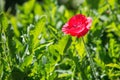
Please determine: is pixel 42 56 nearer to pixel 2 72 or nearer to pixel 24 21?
pixel 2 72

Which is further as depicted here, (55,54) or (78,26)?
(55,54)

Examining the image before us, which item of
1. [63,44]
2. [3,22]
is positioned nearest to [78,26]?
[63,44]

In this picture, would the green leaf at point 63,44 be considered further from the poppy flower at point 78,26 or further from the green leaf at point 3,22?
the green leaf at point 3,22

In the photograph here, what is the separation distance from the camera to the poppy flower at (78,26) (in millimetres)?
1409

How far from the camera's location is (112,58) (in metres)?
1.63

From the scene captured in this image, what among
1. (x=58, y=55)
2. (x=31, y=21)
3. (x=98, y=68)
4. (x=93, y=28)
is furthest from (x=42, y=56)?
(x=31, y=21)

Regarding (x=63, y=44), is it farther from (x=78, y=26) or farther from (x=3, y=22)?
(x=3, y=22)

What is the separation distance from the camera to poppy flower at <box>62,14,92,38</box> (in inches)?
55.5

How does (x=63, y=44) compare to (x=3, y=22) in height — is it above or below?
below

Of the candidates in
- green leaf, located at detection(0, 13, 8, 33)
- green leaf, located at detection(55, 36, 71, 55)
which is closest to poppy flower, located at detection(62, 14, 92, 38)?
green leaf, located at detection(55, 36, 71, 55)

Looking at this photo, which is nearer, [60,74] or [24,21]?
[60,74]

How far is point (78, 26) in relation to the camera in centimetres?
145

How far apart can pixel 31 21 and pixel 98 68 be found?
65cm

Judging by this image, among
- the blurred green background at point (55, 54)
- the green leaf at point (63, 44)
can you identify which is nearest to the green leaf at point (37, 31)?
the blurred green background at point (55, 54)
